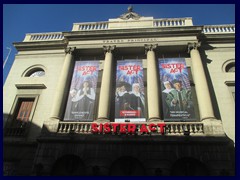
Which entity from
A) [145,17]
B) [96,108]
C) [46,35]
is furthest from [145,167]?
[46,35]

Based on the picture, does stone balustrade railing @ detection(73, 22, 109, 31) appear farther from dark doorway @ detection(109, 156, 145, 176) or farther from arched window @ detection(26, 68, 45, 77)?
dark doorway @ detection(109, 156, 145, 176)

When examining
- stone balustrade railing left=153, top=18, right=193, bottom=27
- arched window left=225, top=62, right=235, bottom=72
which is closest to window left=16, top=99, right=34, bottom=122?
stone balustrade railing left=153, top=18, right=193, bottom=27

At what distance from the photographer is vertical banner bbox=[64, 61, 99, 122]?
17.4m

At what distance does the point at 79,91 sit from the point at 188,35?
1161cm

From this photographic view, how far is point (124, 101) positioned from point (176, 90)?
4.41 m

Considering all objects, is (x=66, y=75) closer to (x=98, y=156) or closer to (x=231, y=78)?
(x=98, y=156)

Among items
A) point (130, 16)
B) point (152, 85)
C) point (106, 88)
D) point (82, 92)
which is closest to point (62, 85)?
point (82, 92)

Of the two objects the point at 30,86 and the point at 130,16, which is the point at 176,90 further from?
the point at 30,86

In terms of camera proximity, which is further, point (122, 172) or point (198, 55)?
point (198, 55)

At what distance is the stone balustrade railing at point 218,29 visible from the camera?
22166 millimetres

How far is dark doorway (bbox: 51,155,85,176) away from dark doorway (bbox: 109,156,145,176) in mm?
2198

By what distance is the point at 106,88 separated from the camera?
1825cm

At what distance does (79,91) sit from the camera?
18828mm

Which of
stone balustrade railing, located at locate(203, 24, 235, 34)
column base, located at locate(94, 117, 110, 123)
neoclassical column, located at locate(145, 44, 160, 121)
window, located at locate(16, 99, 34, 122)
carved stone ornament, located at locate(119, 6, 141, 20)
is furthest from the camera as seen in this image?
carved stone ornament, located at locate(119, 6, 141, 20)
